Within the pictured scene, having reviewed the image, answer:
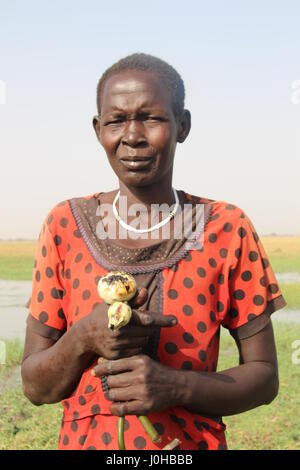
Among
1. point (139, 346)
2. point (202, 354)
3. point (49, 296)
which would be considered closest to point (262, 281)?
point (202, 354)

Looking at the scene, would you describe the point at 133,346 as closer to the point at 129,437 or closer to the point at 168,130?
the point at 129,437

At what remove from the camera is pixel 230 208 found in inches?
110

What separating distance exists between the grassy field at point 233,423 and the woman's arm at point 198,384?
4.06 meters

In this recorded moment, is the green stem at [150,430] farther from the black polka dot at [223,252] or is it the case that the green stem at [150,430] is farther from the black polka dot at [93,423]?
the black polka dot at [223,252]

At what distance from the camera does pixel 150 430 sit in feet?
7.55

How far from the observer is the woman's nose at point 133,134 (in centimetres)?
249

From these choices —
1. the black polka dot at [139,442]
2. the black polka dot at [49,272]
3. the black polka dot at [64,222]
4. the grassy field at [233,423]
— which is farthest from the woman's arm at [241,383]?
the grassy field at [233,423]

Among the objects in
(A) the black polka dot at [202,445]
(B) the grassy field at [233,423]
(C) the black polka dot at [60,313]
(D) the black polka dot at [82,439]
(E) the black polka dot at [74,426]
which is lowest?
(B) the grassy field at [233,423]

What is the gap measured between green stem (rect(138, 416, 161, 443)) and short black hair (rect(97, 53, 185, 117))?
1233 mm

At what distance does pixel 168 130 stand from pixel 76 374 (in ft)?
3.41

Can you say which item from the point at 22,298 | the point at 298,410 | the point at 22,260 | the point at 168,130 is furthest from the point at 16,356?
the point at 22,260

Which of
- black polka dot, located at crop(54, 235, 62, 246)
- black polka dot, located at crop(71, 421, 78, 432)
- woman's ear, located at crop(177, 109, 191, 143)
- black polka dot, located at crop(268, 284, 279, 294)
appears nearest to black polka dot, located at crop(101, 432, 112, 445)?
black polka dot, located at crop(71, 421, 78, 432)

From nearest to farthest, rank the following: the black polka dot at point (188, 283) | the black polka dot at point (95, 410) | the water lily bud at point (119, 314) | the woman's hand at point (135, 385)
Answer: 1. the water lily bud at point (119, 314)
2. the woman's hand at point (135, 385)
3. the black polka dot at point (95, 410)
4. the black polka dot at point (188, 283)

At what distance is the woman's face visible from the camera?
2.51 m
